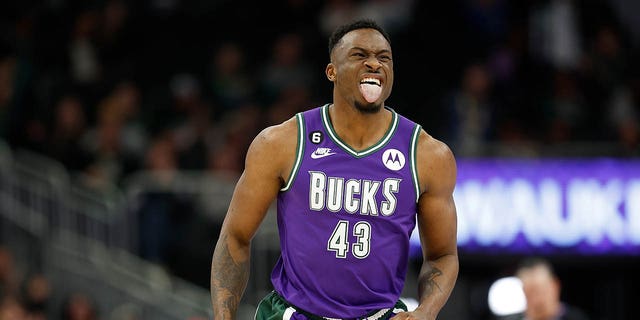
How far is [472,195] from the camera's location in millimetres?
14453

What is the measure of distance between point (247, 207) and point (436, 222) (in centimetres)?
85

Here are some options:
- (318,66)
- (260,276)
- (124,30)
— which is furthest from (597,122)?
(124,30)

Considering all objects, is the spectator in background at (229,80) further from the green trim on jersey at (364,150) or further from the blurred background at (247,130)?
the green trim on jersey at (364,150)

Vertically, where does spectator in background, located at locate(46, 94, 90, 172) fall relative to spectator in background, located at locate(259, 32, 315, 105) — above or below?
below

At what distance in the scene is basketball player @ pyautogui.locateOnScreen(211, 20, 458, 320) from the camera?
5566 mm

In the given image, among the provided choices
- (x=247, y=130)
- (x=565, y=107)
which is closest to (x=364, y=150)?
(x=247, y=130)

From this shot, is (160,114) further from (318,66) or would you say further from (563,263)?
(563,263)

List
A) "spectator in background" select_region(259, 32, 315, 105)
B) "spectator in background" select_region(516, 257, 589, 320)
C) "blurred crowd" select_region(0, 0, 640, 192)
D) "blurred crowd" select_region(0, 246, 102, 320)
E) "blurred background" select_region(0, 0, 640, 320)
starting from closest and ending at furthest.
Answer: "spectator in background" select_region(516, 257, 589, 320) < "blurred crowd" select_region(0, 246, 102, 320) < "blurred background" select_region(0, 0, 640, 320) < "blurred crowd" select_region(0, 0, 640, 192) < "spectator in background" select_region(259, 32, 315, 105)

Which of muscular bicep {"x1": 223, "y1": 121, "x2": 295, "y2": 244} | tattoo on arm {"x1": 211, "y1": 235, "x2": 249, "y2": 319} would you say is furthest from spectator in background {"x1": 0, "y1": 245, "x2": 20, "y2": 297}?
muscular bicep {"x1": 223, "y1": 121, "x2": 295, "y2": 244}

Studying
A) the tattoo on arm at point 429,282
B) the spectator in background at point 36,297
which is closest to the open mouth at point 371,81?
the tattoo on arm at point 429,282

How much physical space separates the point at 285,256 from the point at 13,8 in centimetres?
1194

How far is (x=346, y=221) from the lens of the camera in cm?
556

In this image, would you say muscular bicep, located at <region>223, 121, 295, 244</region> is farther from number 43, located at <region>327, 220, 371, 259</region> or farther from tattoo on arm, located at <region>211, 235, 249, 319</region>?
number 43, located at <region>327, 220, 371, 259</region>

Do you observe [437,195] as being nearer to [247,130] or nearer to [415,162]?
[415,162]
